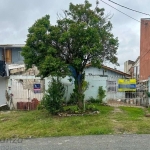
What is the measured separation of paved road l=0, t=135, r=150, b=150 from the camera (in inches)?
248

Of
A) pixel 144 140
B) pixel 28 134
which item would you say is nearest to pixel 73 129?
pixel 28 134

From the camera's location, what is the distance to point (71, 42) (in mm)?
11438

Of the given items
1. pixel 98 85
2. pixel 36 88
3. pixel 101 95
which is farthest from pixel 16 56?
pixel 101 95

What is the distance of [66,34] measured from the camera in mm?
10773

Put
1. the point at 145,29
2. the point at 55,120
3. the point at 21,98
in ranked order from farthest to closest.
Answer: the point at 145,29, the point at 21,98, the point at 55,120

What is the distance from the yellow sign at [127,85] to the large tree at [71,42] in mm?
6268

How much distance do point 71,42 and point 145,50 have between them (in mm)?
16555

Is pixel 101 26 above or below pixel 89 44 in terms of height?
above

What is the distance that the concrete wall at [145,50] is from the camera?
24594 millimetres

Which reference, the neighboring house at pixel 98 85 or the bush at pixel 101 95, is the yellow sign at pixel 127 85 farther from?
the bush at pixel 101 95

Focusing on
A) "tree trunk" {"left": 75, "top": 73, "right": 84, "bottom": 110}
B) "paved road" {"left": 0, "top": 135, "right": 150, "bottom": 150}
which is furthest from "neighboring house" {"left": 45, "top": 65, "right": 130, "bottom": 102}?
"paved road" {"left": 0, "top": 135, "right": 150, "bottom": 150}

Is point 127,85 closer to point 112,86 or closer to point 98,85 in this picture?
point 112,86

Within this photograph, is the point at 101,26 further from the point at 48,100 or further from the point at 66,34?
the point at 48,100

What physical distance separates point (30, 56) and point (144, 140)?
702 centimetres
